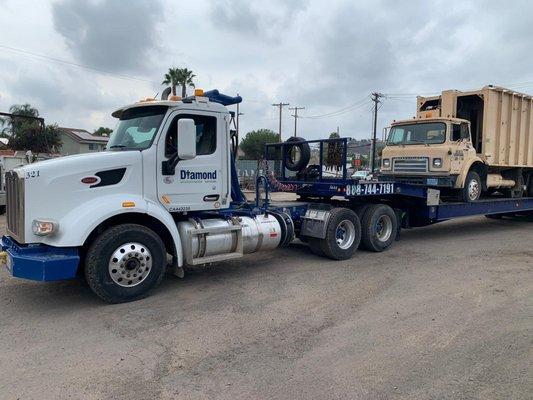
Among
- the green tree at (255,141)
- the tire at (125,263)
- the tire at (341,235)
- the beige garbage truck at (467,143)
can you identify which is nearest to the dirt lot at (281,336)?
the tire at (125,263)

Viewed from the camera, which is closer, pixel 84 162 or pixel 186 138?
pixel 84 162

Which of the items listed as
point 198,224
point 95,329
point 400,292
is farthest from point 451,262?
point 95,329

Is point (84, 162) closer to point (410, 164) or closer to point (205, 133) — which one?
point (205, 133)

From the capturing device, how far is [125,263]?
5781 mm

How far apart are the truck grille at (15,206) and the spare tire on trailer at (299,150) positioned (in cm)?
553

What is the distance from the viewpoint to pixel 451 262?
836 centimetres

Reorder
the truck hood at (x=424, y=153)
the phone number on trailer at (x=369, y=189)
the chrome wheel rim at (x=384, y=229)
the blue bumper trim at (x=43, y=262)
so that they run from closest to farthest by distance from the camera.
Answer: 1. the blue bumper trim at (x=43, y=262)
2. the phone number on trailer at (x=369, y=189)
3. the chrome wheel rim at (x=384, y=229)
4. the truck hood at (x=424, y=153)

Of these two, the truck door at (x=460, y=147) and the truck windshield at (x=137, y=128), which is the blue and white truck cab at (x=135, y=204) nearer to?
the truck windshield at (x=137, y=128)

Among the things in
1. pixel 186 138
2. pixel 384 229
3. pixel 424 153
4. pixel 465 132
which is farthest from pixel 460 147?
pixel 186 138

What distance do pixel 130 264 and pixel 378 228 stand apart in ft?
18.1

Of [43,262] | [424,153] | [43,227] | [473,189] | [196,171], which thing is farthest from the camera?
[473,189]

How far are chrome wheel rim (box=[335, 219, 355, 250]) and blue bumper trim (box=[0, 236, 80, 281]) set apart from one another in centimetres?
489

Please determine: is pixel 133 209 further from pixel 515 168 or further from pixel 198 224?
pixel 515 168

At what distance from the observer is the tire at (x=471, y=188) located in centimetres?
1147
